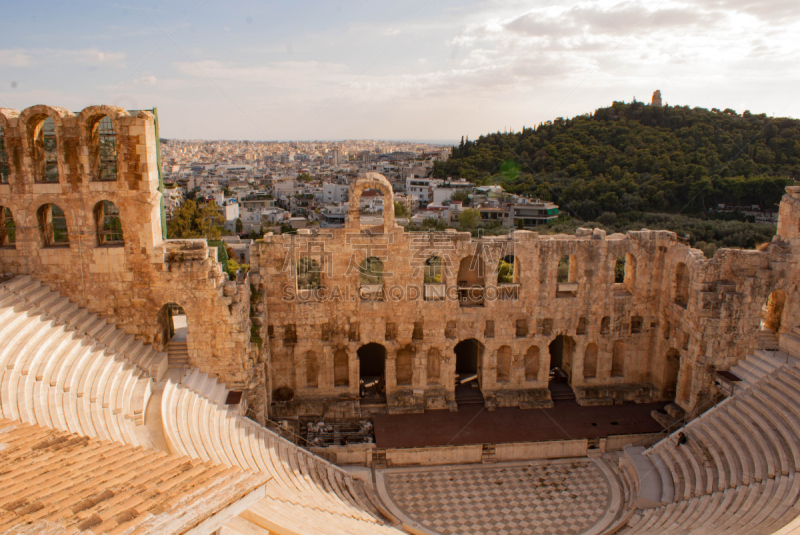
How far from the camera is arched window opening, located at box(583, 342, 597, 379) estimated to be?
25028mm

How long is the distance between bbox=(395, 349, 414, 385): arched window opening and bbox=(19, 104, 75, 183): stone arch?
1431 centimetres

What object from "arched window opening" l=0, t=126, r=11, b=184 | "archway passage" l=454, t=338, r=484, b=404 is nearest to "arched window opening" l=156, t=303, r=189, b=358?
"arched window opening" l=0, t=126, r=11, b=184

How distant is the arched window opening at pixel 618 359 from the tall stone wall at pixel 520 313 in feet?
0.20

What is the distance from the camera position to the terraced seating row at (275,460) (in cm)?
1413

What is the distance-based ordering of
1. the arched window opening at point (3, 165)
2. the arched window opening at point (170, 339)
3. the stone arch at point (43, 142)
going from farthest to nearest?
the arched window opening at point (170, 339), the arched window opening at point (3, 165), the stone arch at point (43, 142)

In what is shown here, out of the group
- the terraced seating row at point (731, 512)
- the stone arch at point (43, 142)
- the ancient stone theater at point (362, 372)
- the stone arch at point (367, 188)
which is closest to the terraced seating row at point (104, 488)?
the ancient stone theater at point (362, 372)

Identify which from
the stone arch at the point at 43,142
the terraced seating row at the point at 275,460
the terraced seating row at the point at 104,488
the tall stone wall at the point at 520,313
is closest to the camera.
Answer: the terraced seating row at the point at 104,488

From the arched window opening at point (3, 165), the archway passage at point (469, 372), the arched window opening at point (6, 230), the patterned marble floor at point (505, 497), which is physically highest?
the arched window opening at point (3, 165)

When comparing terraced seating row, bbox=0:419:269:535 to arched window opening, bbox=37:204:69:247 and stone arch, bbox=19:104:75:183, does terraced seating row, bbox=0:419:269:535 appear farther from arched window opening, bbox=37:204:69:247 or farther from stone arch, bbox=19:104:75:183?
stone arch, bbox=19:104:75:183

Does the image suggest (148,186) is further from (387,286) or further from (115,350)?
(387,286)

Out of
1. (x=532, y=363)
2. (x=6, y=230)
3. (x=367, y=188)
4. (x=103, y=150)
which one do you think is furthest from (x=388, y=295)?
(x=6, y=230)

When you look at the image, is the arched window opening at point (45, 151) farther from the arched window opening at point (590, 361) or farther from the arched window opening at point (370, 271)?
the arched window opening at point (590, 361)

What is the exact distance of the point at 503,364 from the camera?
24.8 m

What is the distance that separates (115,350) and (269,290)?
6.18m
